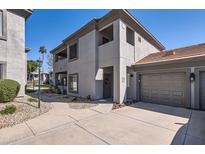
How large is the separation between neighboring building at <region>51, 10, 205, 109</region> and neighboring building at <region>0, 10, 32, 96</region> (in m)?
4.85

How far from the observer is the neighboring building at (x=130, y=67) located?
7746mm

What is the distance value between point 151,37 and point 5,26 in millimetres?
13220

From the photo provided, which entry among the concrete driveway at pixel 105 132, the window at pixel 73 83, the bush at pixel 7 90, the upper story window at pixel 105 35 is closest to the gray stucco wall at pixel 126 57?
the upper story window at pixel 105 35

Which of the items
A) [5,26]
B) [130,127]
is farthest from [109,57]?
[5,26]

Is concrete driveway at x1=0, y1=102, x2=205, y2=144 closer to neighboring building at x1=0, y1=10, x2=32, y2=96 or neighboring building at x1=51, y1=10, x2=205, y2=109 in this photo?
neighboring building at x1=51, y1=10, x2=205, y2=109

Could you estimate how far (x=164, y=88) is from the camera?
28.9 ft

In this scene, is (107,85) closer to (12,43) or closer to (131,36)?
(131,36)

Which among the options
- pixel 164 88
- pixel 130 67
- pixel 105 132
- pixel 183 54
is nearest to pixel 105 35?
pixel 130 67

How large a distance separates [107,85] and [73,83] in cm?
423

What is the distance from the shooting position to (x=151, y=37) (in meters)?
13.4

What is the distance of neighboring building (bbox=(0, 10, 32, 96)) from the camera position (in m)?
8.52

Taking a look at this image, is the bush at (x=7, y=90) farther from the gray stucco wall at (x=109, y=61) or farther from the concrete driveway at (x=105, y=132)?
the gray stucco wall at (x=109, y=61)

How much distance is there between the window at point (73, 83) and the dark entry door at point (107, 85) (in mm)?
3297

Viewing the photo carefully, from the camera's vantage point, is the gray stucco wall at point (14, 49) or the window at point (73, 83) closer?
the gray stucco wall at point (14, 49)
